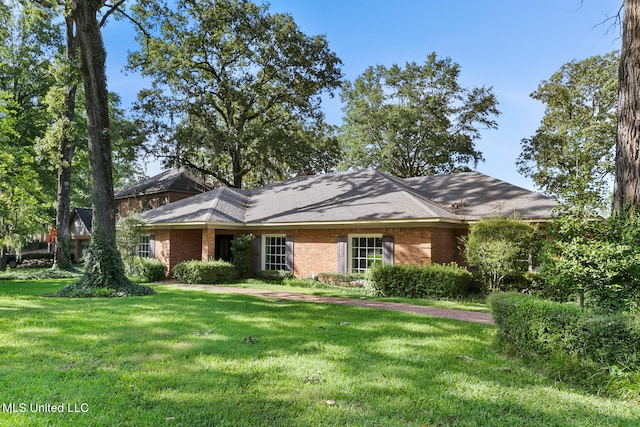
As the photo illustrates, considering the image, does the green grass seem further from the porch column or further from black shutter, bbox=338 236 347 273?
the porch column

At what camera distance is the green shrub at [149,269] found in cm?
1674

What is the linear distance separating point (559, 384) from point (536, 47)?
13.3 meters

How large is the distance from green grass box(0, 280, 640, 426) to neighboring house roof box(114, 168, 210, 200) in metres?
23.4

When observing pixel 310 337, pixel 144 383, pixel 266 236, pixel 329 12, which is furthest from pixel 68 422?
pixel 329 12

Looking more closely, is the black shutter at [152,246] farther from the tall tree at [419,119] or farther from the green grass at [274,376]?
the tall tree at [419,119]

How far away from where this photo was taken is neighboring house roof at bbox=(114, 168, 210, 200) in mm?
30142

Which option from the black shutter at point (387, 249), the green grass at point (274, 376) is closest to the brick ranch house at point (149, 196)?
the black shutter at point (387, 249)

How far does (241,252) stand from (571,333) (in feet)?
44.8

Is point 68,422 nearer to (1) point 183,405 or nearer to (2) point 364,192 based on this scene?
(1) point 183,405

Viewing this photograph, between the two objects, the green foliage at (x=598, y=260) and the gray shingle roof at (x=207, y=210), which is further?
the gray shingle roof at (x=207, y=210)

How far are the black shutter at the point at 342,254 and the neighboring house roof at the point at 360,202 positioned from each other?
902 mm

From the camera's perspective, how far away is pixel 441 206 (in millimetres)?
15586

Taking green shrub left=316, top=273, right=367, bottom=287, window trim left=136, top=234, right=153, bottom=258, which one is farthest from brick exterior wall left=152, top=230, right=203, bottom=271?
green shrub left=316, top=273, right=367, bottom=287

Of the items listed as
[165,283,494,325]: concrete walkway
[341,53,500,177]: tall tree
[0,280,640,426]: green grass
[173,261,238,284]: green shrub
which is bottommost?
[165,283,494,325]: concrete walkway
